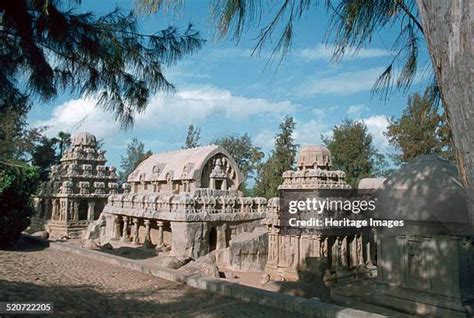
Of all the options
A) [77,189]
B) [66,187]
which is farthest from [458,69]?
[77,189]

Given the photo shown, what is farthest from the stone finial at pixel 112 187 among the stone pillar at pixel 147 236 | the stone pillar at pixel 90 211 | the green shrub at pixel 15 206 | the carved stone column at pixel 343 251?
the carved stone column at pixel 343 251

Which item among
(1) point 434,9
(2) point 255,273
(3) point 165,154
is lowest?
(2) point 255,273

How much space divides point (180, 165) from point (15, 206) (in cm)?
1141

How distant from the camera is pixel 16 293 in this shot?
229 inches

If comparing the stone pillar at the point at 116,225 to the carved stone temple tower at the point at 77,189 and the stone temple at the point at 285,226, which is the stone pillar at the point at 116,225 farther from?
the carved stone temple tower at the point at 77,189

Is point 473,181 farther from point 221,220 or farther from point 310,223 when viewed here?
point 221,220

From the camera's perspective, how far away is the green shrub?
12.4 meters

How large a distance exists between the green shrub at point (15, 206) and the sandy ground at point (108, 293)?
3699 mm

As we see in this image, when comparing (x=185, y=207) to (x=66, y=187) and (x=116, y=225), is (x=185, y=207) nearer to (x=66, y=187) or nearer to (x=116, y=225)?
(x=116, y=225)

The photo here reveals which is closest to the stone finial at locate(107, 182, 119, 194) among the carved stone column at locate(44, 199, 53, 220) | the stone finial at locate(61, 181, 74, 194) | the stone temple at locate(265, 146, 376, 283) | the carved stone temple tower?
the carved stone temple tower

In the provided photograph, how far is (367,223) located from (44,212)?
2377cm

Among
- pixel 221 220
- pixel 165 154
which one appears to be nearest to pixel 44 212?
pixel 165 154

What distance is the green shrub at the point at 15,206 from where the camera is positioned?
12375 millimetres

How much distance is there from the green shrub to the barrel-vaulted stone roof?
9419 mm
